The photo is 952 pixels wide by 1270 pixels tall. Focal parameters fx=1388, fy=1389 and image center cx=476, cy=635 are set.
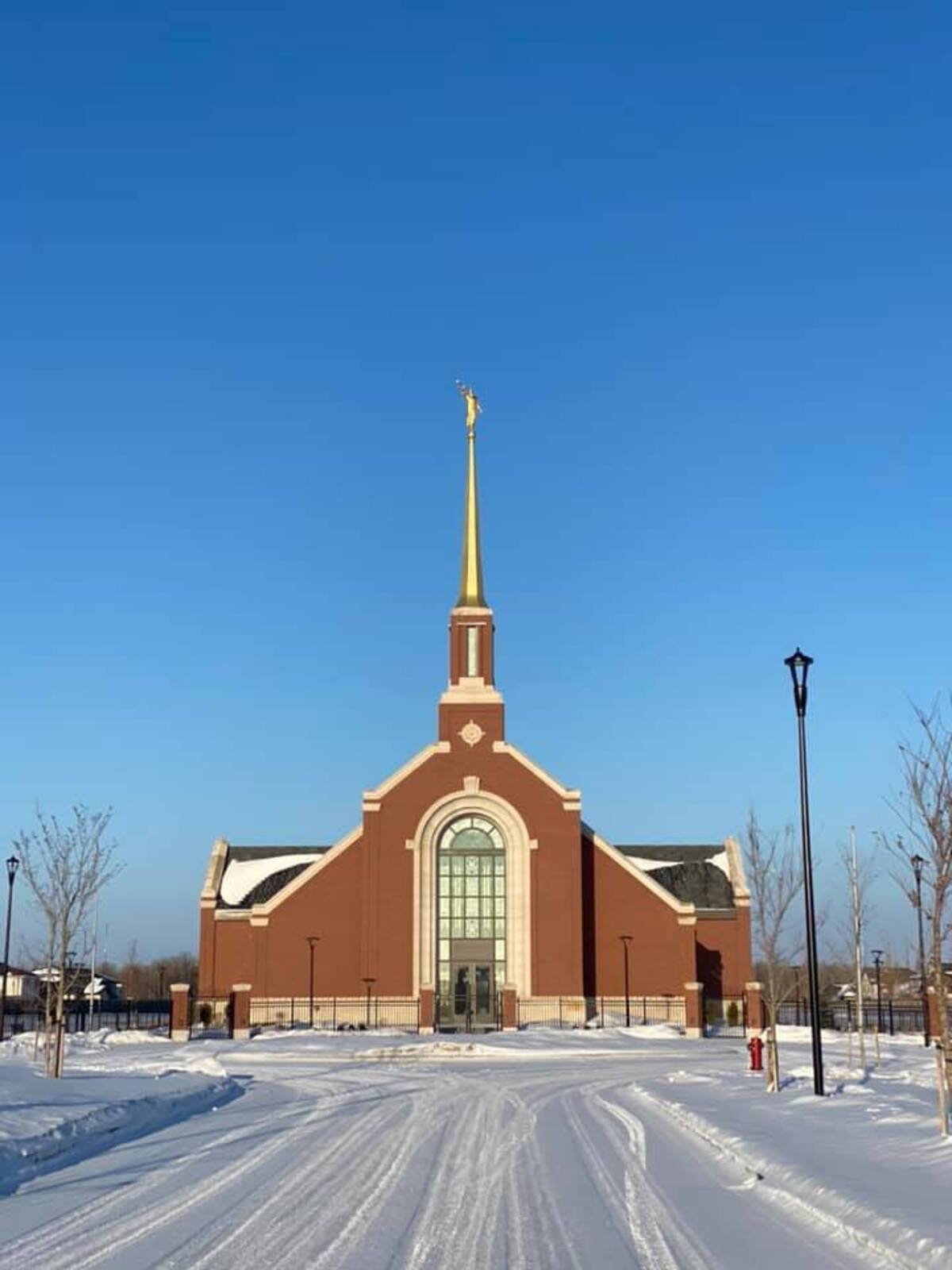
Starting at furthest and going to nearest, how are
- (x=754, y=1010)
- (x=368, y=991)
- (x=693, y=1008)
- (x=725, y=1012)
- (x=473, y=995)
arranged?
(x=725, y=1012)
(x=473, y=995)
(x=368, y=991)
(x=754, y=1010)
(x=693, y=1008)

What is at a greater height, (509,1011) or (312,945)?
(312,945)

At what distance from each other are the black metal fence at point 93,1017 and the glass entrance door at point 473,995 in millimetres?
10842

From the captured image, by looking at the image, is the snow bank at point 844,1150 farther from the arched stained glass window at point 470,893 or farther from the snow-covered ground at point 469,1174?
the arched stained glass window at point 470,893

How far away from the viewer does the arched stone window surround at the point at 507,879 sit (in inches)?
1941

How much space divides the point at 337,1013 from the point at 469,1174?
36063mm

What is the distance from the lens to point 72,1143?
1522cm

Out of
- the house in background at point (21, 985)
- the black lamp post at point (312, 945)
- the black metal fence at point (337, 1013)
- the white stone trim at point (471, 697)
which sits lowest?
the house in background at point (21, 985)

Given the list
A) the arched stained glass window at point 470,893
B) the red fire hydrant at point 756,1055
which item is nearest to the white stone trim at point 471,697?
the arched stained glass window at point 470,893

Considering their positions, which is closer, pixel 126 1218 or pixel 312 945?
pixel 126 1218

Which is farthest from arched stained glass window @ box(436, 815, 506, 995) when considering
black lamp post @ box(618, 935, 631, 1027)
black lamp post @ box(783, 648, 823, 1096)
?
black lamp post @ box(783, 648, 823, 1096)

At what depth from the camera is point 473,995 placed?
163 feet

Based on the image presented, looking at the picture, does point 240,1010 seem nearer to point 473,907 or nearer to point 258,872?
point 473,907

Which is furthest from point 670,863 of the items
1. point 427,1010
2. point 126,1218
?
point 126,1218

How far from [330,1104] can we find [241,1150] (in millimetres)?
7176
